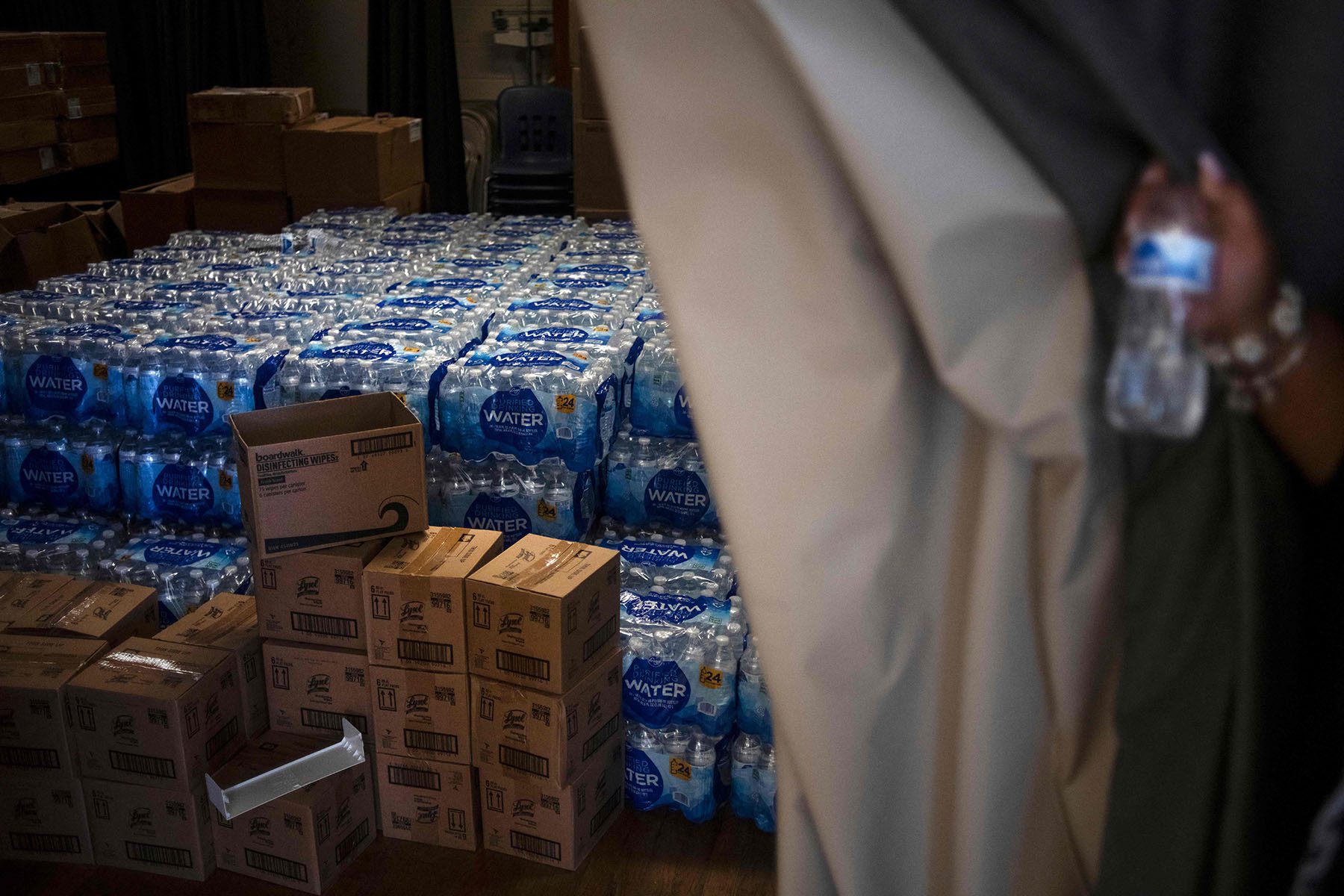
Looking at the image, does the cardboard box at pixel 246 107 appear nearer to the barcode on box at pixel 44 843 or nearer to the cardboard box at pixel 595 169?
the cardboard box at pixel 595 169

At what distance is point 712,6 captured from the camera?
2.36 ft

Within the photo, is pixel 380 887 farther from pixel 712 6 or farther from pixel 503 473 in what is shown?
pixel 712 6

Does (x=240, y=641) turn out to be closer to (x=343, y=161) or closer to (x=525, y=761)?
(x=525, y=761)

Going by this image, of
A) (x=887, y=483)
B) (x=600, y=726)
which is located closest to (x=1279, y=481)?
(x=887, y=483)

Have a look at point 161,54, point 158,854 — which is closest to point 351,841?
point 158,854

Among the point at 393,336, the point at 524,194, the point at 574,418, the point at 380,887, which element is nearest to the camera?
the point at 380,887

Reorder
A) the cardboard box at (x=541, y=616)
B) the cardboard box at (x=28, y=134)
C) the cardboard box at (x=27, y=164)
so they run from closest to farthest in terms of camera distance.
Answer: the cardboard box at (x=541, y=616) < the cardboard box at (x=28, y=134) < the cardboard box at (x=27, y=164)

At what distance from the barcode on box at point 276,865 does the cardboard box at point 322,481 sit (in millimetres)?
635

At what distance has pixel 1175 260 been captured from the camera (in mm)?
583

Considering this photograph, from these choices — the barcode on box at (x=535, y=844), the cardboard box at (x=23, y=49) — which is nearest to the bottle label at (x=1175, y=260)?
the barcode on box at (x=535, y=844)

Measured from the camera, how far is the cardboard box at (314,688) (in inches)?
86.9

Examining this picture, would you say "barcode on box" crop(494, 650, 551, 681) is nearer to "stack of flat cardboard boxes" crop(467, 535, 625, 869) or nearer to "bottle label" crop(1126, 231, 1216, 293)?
"stack of flat cardboard boxes" crop(467, 535, 625, 869)

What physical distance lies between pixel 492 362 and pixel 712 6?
1921mm

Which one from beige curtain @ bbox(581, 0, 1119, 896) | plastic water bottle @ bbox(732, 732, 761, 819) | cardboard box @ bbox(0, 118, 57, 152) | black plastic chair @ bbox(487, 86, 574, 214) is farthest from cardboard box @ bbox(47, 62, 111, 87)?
beige curtain @ bbox(581, 0, 1119, 896)
